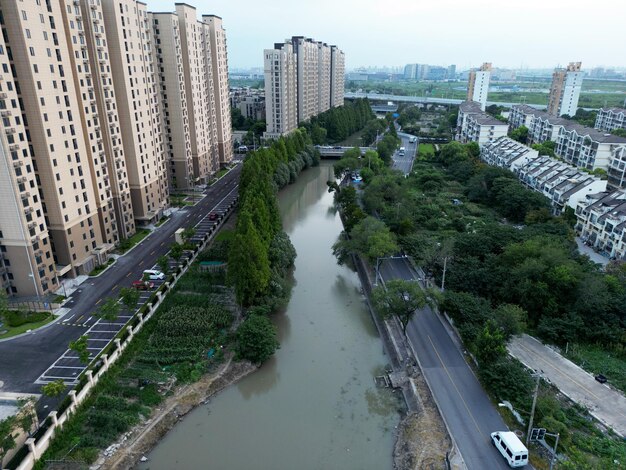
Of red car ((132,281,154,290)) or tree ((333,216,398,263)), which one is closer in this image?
red car ((132,281,154,290))

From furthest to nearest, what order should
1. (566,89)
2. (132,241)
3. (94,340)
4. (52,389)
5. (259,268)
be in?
(566,89) → (132,241) → (259,268) → (94,340) → (52,389)

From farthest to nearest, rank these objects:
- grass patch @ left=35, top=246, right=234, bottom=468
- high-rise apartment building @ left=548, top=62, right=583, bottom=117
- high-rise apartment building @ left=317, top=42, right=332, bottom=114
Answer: high-rise apartment building @ left=317, top=42, right=332, bottom=114
high-rise apartment building @ left=548, top=62, right=583, bottom=117
grass patch @ left=35, top=246, right=234, bottom=468

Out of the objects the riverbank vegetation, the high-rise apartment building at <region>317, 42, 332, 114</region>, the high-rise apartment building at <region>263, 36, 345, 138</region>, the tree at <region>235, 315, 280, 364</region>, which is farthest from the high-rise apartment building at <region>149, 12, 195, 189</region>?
the high-rise apartment building at <region>317, 42, 332, 114</region>

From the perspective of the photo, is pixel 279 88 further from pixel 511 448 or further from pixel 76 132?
pixel 511 448

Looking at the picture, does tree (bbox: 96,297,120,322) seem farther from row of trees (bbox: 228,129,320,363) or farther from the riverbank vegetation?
the riverbank vegetation

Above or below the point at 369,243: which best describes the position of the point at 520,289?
below

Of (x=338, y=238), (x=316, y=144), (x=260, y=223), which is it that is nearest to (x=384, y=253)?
(x=260, y=223)

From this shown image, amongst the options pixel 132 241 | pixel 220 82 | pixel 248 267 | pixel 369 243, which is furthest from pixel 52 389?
pixel 220 82

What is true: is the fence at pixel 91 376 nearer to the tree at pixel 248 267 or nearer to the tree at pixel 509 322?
the tree at pixel 248 267
